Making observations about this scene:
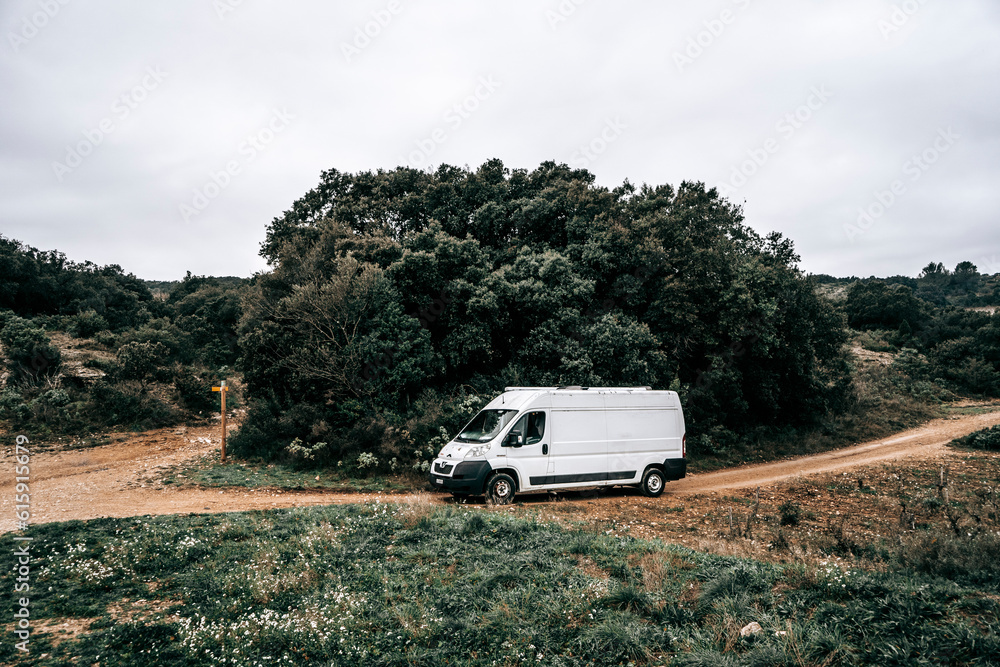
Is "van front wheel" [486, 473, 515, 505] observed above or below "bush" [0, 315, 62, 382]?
below

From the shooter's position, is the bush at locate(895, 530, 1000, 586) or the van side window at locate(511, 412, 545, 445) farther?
the van side window at locate(511, 412, 545, 445)

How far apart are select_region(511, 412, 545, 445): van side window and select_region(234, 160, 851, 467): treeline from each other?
444 cm

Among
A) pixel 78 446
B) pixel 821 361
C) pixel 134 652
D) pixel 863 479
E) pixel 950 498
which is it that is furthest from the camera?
pixel 821 361

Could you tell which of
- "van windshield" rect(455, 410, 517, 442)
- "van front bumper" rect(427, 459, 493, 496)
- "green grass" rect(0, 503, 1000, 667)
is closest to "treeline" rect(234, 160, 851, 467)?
"van windshield" rect(455, 410, 517, 442)

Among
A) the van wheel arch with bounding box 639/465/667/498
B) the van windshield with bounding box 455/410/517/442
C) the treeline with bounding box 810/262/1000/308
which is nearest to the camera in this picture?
the van windshield with bounding box 455/410/517/442

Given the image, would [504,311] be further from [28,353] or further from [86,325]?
[86,325]

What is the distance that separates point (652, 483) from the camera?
1333 cm

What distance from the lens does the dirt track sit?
1173cm

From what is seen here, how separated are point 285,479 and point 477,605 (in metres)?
11.0

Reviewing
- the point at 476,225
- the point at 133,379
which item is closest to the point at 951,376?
the point at 476,225

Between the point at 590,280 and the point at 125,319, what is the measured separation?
3275 cm

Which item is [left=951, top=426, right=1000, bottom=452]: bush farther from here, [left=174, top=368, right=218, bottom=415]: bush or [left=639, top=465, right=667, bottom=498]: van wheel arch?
[left=174, top=368, right=218, bottom=415]: bush

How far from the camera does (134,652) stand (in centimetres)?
482

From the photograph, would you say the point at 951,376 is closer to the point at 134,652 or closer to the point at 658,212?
the point at 658,212
